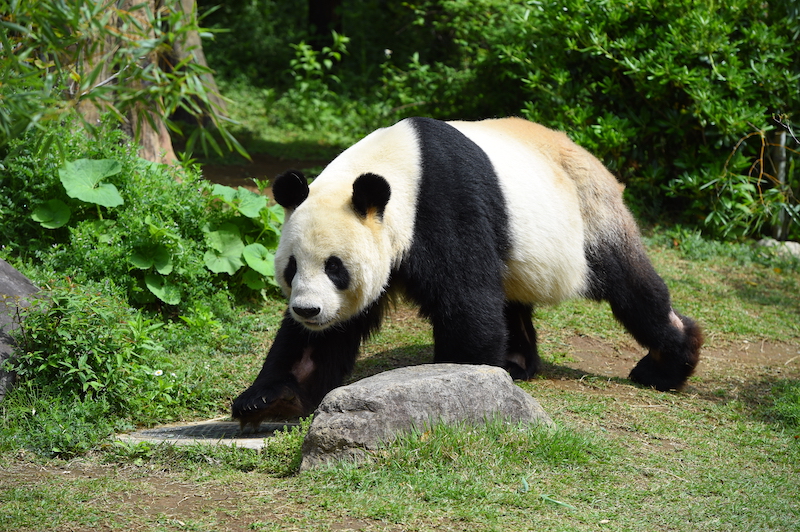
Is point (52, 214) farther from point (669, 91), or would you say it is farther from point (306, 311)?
point (669, 91)

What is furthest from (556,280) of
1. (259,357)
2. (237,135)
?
(237,135)

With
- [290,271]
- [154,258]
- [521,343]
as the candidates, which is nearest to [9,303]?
[154,258]

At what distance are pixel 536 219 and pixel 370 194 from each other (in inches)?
48.8

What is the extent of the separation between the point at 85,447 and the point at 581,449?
255cm

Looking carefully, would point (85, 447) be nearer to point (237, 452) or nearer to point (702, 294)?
point (237, 452)

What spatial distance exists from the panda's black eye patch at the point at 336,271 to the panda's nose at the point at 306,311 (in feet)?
0.63

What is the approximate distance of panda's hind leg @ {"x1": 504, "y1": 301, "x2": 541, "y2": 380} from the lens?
18.6 feet

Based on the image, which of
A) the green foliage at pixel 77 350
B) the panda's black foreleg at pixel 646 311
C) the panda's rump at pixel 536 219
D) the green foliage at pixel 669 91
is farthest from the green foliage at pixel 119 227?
the green foliage at pixel 669 91

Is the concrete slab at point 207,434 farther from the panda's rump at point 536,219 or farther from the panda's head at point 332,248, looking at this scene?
the panda's rump at point 536,219

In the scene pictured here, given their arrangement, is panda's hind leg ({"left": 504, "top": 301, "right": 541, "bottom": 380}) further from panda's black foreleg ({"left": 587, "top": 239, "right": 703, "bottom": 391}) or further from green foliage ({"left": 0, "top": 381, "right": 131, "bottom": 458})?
green foliage ({"left": 0, "top": 381, "right": 131, "bottom": 458})

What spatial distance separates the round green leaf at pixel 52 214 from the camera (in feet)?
19.7

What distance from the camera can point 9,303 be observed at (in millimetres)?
4730

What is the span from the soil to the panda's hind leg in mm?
157

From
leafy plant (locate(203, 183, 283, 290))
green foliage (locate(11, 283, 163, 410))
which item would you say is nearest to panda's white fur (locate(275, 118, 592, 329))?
green foliage (locate(11, 283, 163, 410))
